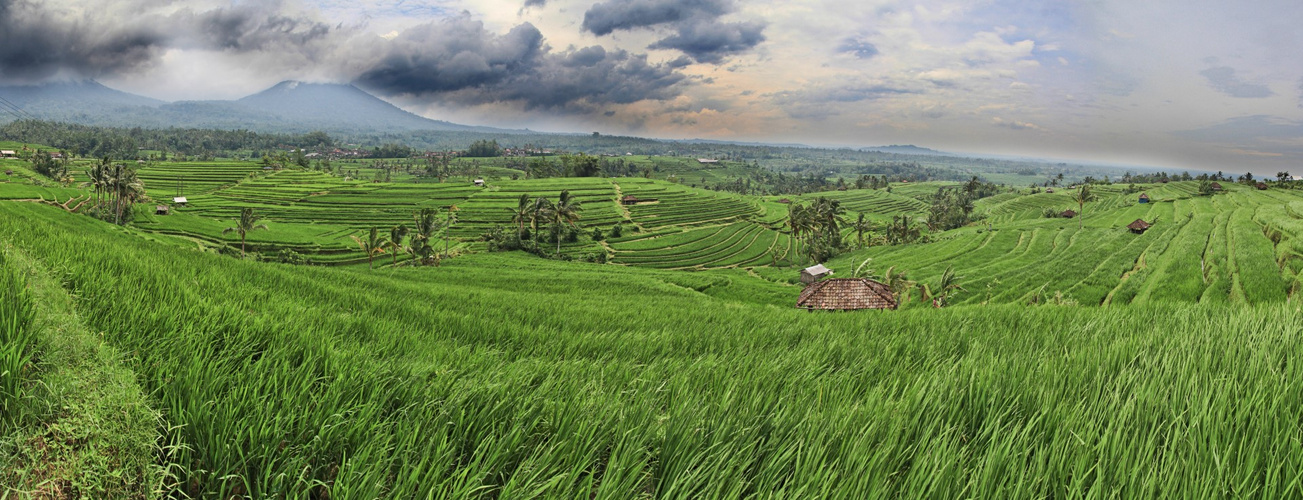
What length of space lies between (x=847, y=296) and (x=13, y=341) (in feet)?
117

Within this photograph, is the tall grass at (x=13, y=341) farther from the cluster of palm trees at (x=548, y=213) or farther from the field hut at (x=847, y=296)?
the cluster of palm trees at (x=548, y=213)

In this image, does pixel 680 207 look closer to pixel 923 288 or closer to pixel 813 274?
pixel 813 274

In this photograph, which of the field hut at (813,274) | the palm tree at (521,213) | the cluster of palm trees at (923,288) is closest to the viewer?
the cluster of palm trees at (923,288)

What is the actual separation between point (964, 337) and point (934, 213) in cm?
11679

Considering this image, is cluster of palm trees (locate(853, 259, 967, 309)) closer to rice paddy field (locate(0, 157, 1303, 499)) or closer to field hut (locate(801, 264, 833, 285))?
field hut (locate(801, 264, 833, 285))

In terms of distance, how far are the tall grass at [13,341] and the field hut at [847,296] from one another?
3390cm

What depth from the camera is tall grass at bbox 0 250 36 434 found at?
4.92 ft

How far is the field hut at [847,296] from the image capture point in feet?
111

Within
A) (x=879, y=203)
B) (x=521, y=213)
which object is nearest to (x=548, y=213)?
(x=521, y=213)

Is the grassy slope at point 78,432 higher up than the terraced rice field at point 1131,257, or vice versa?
the grassy slope at point 78,432

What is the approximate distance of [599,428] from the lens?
1.92 meters

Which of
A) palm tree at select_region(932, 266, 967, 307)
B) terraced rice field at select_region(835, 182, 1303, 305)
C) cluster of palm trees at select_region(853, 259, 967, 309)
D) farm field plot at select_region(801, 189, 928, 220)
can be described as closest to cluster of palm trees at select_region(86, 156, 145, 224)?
cluster of palm trees at select_region(853, 259, 967, 309)

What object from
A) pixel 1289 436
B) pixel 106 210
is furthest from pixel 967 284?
pixel 106 210

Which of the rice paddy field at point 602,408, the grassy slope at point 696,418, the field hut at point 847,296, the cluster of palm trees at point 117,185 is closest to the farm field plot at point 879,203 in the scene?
the field hut at point 847,296
